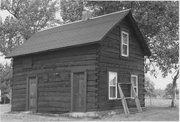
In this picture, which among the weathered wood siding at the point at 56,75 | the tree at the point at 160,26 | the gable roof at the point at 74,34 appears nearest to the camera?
the weathered wood siding at the point at 56,75

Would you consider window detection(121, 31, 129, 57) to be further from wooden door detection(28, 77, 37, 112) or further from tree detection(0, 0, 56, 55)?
tree detection(0, 0, 56, 55)

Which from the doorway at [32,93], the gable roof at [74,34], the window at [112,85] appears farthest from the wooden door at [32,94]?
the window at [112,85]

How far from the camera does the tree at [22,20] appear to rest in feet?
123

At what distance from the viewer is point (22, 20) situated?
37094mm

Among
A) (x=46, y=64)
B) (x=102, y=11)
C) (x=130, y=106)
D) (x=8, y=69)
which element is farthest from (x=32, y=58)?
(x=8, y=69)

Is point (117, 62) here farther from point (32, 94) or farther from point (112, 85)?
point (32, 94)

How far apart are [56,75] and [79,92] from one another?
225cm

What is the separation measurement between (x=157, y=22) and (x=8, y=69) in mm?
21510

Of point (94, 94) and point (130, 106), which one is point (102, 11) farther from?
point (94, 94)

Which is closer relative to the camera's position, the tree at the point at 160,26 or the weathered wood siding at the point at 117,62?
the weathered wood siding at the point at 117,62

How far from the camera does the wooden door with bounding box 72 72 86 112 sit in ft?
58.1

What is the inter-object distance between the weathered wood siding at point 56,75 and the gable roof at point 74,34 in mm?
425

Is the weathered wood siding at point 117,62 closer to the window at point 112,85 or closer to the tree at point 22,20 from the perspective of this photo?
the window at point 112,85

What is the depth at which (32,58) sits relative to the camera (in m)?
21.4
